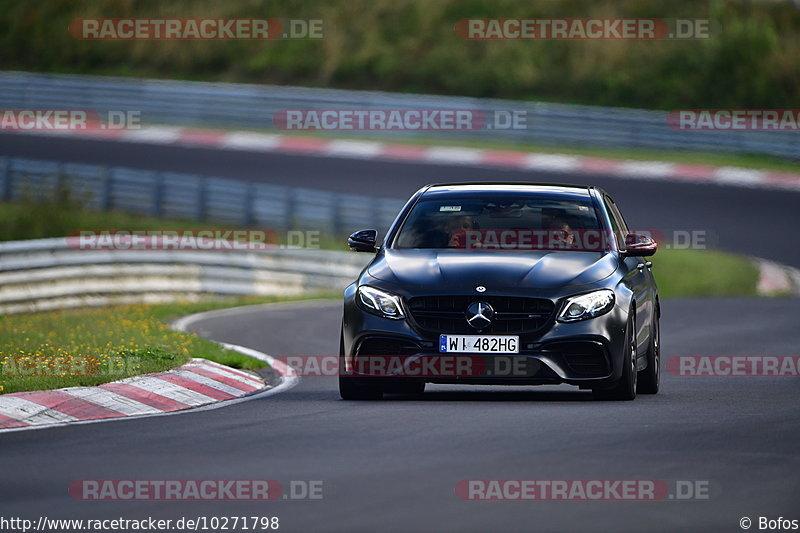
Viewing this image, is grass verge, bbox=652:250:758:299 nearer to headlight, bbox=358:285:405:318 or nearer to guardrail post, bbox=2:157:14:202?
guardrail post, bbox=2:157:14:202

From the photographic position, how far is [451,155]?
127 feet

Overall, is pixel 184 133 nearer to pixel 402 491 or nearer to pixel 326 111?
pixel 326 111

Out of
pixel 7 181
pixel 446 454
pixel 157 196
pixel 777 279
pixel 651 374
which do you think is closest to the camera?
pixel 446 454

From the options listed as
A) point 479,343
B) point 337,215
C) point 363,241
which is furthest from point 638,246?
point 337,215

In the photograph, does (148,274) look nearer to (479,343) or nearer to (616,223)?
(616,223)

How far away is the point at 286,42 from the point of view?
4997 centimetres

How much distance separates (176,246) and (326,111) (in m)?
17.0

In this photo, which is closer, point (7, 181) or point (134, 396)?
point (134, 396)

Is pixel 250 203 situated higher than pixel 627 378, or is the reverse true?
pixel 250 203

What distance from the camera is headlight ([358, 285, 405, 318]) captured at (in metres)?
11.7

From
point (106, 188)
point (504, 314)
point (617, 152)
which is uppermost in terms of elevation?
point (617, 152)

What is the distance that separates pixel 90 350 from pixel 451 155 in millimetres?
24598

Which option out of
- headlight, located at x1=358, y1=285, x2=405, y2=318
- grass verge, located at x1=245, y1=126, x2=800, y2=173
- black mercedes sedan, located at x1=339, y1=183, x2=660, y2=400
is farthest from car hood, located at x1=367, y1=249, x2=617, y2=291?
grass verge, located at x1=245, y1=126, x2=800, y2=173

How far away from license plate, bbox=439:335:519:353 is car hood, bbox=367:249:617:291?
1.10 feet
